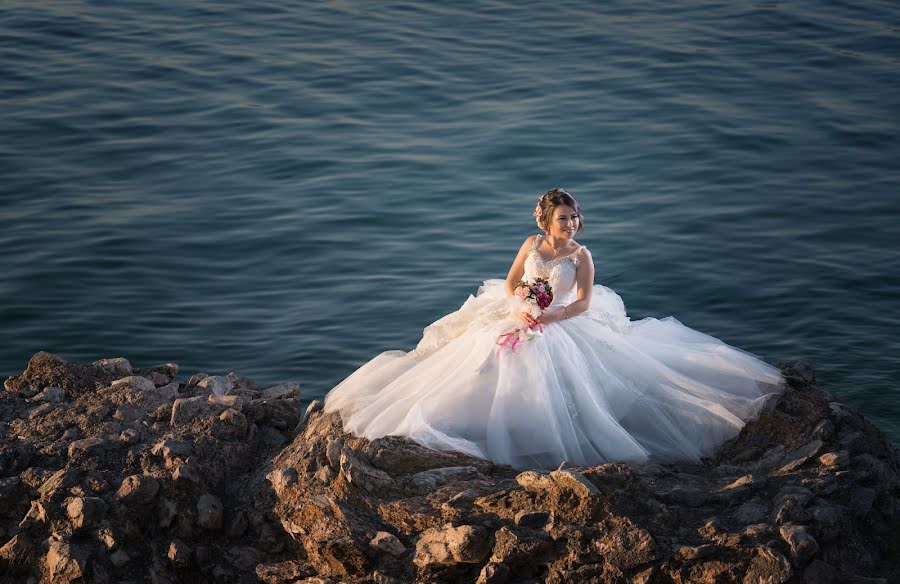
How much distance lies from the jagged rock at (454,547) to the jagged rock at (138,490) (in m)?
1.95

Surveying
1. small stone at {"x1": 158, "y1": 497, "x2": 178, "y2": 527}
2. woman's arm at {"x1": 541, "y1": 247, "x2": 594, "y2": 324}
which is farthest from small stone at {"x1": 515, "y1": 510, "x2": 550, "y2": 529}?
small stone at {"x1": 158, "y1": 497, "x2": 178, "y2": 527}

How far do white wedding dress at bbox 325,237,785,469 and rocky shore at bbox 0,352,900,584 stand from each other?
0.17m

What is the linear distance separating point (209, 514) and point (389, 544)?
1.38 meters

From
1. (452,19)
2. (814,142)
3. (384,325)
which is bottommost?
(384,325)

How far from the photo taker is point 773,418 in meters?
8.39

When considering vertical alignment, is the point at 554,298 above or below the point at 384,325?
above

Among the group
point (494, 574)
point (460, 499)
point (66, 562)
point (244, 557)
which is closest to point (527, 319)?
point (460, 499)

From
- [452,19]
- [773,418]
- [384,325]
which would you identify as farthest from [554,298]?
[452,19]

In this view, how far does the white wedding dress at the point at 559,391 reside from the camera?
799 cm

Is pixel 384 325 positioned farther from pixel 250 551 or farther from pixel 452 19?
pixel 452 19

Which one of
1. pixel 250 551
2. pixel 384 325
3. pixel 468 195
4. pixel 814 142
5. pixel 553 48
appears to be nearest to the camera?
pixel 250 551

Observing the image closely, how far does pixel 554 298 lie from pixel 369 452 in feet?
6.70

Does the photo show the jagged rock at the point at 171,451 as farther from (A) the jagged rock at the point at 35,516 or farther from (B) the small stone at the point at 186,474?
(A) the jagged rock at the point at 35,516

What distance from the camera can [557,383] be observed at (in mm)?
8234
